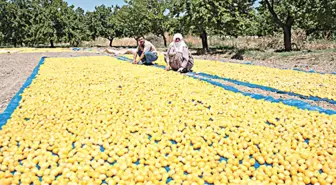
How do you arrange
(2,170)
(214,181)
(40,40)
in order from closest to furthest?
1. (214,181)
2. (2,170)
3. (40,40)

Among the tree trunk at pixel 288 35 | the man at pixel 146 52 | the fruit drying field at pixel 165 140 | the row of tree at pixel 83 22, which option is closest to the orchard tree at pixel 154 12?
the row of tree at pixel 83 22

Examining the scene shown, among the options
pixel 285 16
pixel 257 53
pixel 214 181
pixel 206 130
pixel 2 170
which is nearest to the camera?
pixel 214 181

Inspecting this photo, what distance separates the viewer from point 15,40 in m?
32.6

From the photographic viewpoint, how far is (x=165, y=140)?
3.08 metres

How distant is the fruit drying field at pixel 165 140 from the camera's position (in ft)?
7.95

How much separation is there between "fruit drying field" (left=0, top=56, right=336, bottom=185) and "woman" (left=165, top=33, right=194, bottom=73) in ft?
9.15

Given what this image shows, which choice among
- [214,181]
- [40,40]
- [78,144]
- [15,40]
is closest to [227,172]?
[214,181]

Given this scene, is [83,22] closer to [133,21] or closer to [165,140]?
[133,21]

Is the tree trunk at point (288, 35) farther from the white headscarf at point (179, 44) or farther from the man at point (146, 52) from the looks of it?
the white headscarf at point (179, 44)

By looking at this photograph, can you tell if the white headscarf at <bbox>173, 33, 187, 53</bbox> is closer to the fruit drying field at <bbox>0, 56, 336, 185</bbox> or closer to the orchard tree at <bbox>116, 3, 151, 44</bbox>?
the fruit drying field at <bbox>0, 56, 336, 185</bbox>

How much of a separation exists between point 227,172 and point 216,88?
11.1 ft

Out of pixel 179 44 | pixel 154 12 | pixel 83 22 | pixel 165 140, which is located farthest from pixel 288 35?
pixel 83 22

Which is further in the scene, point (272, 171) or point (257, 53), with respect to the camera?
point (257, 53)

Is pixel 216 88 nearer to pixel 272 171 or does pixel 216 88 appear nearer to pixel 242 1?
pixel 272 171
